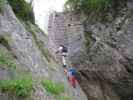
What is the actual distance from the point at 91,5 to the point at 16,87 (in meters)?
5.95

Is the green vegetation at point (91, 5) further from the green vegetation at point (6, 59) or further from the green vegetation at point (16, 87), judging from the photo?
the green vegetation at point (16, 87)

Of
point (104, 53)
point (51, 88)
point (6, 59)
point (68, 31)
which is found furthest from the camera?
point (68, 31)

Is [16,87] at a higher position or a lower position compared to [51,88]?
higher

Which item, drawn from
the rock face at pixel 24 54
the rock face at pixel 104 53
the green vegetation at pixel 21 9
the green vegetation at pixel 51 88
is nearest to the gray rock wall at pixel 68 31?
the rock face at pixel 104 53

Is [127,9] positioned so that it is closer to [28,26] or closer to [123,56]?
[123,56]

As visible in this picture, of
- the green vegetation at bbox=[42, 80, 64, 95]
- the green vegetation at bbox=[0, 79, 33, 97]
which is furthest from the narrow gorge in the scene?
the green vegetation at bbox=[0, 79, 33, 97]

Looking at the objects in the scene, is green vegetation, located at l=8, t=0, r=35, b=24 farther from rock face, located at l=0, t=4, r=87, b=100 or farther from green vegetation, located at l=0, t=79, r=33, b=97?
green vegetation, located at l=0, t=79, r=33, b=97

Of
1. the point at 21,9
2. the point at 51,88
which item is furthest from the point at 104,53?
the point at 51,88

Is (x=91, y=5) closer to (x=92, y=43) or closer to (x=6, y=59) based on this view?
(x=92, y=43)

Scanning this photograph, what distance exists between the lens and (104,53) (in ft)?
27.7

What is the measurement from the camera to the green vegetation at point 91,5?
8.52m

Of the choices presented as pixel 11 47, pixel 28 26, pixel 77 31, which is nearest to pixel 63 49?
pixel 77 31

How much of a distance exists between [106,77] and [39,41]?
3.36 meters

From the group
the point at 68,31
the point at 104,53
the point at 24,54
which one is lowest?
the point at 104,53
